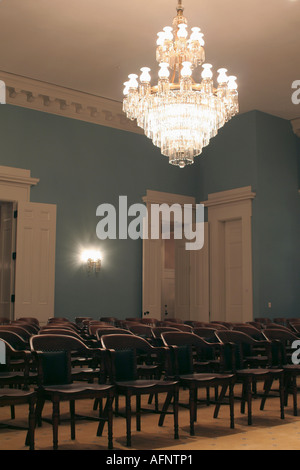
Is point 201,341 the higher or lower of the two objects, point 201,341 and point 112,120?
the lower

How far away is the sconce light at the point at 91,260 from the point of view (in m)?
10.8

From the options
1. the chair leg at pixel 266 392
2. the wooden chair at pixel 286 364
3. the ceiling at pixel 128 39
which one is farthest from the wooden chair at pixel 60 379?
the ceiling at pixel 128 39

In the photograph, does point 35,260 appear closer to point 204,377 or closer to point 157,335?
point 157,335

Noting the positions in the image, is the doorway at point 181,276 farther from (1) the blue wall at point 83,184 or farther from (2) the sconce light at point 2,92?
(2) the sconce light at point 2,92

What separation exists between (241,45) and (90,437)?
6.79m

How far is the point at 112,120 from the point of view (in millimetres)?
11453

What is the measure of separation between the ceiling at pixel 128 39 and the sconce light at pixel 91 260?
10.2 feet

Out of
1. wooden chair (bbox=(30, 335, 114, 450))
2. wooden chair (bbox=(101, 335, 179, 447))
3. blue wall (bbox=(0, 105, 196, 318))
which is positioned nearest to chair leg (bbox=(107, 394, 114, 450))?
wooden chair (bbox=(30, 335, 114, 450))

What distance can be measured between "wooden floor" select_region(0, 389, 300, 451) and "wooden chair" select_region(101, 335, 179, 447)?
7.8 inches

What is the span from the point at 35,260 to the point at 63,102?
309 centimetres

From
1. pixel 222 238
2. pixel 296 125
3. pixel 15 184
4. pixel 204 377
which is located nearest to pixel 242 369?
pixel 204 377

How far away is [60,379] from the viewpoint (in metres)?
4.27

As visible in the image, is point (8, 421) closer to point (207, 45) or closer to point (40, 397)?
point (40, 397)

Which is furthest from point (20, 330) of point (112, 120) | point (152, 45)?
point (112, 120)
